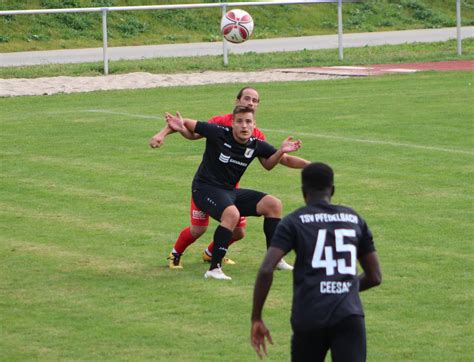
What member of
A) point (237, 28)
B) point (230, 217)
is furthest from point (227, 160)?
point (237, 28)

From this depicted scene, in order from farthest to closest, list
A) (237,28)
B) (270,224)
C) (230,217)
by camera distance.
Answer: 1. (237,28)
2. (270,224)
3. (230,217)

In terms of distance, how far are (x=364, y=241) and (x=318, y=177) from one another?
0.47 m

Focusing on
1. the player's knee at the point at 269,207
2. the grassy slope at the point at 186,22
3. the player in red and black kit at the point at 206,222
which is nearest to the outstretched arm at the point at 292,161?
the player in red and black kit at the point at 206,222

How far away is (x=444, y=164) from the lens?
59.5 feet

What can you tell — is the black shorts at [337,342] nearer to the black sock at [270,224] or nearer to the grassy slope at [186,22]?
the black sock at [270,224]

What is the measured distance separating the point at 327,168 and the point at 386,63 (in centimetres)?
2750

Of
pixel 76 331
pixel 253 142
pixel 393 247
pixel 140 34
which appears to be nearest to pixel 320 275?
pixel 76 331

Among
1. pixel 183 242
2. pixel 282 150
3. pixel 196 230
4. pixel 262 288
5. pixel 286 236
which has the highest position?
pixel 282 150

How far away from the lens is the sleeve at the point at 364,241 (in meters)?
7.00

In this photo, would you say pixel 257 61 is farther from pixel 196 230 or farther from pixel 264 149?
pixel 264 149

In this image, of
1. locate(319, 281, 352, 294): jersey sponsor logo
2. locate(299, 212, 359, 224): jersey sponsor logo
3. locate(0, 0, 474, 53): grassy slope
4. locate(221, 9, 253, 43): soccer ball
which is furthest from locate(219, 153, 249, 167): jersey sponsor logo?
locate(0, 0, 474, 53): grassy slope

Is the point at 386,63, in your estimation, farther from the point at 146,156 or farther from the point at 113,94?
the point at 146,156

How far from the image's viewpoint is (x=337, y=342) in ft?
22.1

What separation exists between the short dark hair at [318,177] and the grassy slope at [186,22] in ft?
118
